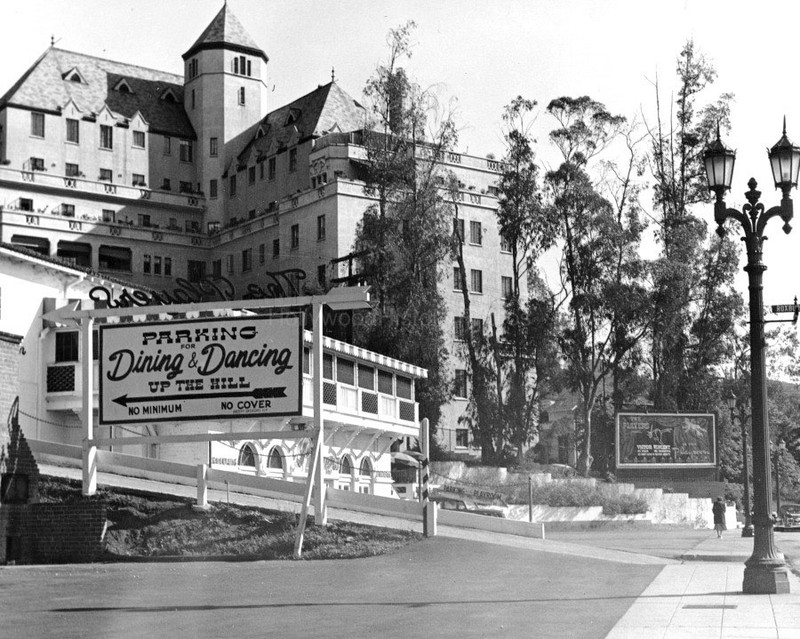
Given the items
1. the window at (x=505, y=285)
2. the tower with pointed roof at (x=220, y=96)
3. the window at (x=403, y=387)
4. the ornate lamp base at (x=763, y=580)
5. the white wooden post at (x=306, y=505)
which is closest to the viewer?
the ornate lamp base at (x=763, y=580)

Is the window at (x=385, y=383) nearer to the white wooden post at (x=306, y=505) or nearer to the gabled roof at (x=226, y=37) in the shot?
the white wooden post at (x=306, y=505)

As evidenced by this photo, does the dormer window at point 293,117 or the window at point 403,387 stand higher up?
the dormer window at point 293,117

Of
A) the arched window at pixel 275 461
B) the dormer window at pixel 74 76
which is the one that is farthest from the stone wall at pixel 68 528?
the dormer window at pixel 74 76

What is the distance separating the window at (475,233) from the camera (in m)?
80.9

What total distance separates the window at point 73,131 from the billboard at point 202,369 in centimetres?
6968

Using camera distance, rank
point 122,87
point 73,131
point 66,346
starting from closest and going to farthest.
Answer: point 66,346
point 73,131
point 122,87

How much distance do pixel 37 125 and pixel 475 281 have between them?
33974 mm

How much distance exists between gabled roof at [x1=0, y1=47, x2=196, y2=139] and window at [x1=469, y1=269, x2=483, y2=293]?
28.7 m

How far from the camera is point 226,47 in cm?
9662

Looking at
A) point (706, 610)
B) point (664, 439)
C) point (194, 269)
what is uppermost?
point (194, 269)

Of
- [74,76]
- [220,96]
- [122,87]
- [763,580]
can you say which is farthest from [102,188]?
[763,580]

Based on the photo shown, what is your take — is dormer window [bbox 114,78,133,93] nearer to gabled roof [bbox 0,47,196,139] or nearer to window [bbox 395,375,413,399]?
gabled roof [bbox 0,47,196,139]

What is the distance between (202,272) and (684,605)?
254ft

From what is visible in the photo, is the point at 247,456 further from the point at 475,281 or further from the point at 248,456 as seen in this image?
the point at 475,281
